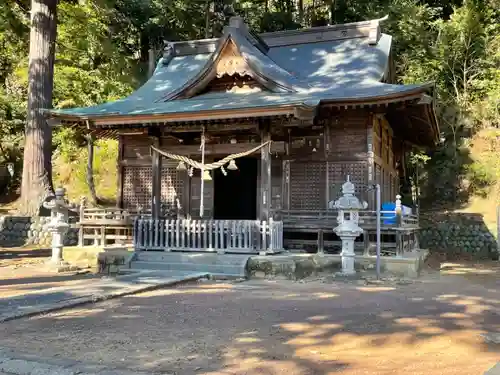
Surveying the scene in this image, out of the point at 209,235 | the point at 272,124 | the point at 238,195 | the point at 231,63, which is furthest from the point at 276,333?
the point at 238,195

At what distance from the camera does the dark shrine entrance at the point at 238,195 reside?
673 inches

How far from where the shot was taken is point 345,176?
13.4m

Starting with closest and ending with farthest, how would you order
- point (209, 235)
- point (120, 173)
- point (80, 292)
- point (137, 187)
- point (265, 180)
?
1. point (80, 292)
2. point (265, 180)
3. point (209, 235)
4. point (137, 187)
5. point (120, 173)

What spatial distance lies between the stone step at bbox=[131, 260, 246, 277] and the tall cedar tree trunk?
8271 mm

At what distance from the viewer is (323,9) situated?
3125 cm

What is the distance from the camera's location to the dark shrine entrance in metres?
17.1

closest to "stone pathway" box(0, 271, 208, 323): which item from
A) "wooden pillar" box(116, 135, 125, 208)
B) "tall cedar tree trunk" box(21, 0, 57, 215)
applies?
"wooden pillar" box(116, 135, 125, 208)

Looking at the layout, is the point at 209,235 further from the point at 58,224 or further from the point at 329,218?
the point at 58,224

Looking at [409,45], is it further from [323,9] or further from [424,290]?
[424,290]

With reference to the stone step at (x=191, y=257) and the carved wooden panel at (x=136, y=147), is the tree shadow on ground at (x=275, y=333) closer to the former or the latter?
the stone step at (x=191, y=257)

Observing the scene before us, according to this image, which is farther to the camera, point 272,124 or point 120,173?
point 120,173

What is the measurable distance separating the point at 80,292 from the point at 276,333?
4.18 metres

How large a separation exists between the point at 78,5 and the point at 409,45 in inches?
675

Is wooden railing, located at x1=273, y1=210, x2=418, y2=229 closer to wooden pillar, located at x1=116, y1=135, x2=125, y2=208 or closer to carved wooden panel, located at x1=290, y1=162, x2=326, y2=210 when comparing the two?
carved wooden panel, located at x1=290, y1=162, x2=326, y2=210
